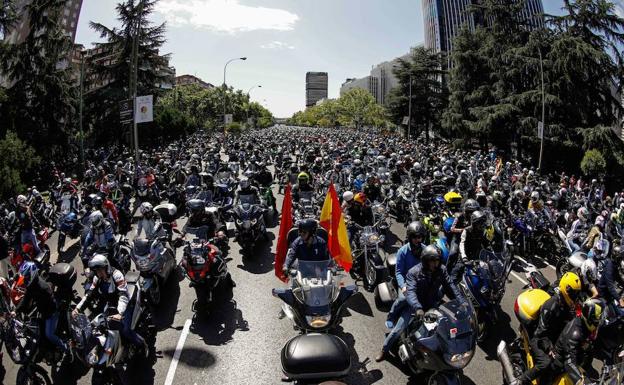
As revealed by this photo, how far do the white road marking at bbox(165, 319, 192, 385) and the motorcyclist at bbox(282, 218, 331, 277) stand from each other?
193 centimetres

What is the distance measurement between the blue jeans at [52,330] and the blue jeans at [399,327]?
4.26m

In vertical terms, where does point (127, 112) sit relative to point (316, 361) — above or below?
A: above

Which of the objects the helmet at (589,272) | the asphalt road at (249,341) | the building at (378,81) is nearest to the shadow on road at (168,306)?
the asphalt road at (249,341)

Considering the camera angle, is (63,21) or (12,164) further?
(63,21)

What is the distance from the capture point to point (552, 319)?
4.61m

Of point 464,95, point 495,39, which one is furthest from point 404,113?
point 495,39

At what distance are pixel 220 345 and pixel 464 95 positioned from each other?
122ft

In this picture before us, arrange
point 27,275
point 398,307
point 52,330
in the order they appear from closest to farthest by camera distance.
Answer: point 27,275, point 52,330, point 398,307

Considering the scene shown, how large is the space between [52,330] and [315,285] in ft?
11.2

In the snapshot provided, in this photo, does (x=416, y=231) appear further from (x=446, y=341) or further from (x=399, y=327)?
(x=446, y=341)

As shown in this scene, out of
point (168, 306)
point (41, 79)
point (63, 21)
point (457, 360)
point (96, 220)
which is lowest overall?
point (168, 306)

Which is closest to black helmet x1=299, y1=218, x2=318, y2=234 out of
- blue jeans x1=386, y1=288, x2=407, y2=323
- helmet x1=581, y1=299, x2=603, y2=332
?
blue jeans x1=386, y1=288, x2=407, y2=323

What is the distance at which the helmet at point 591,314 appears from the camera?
4.43 m

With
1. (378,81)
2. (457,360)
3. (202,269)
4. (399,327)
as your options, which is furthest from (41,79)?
(378,81)
